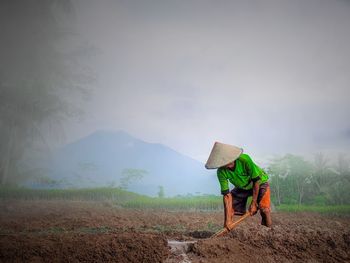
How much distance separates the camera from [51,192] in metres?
16.2

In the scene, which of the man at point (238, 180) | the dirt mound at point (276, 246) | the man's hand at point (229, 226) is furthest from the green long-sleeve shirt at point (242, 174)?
the dirt mound at point (276, 246)

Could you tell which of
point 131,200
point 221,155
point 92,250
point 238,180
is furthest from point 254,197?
point 131,200

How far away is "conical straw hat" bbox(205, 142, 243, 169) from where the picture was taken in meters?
3.66

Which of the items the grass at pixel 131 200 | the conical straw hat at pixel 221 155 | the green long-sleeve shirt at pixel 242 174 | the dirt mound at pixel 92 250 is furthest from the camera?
the grass at pixel 131 200

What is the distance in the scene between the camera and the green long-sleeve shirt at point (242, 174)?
385 cm

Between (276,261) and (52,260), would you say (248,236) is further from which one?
(52,260)

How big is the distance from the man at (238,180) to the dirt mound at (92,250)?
3.38 ft

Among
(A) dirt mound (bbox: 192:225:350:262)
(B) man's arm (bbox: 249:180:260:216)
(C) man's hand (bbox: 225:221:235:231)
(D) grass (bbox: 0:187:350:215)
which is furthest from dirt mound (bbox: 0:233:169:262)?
(D) grass (bbox: 0:187:350:215)

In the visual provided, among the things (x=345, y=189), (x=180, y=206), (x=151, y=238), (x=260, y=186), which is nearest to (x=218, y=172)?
(x=260, y=186)

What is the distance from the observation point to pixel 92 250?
11.2 feet

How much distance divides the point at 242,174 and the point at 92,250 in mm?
2028

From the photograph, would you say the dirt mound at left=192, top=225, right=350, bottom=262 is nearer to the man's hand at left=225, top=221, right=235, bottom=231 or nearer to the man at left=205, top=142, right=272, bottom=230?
the man's hand at left=225, top=221, right=235, bottom=231

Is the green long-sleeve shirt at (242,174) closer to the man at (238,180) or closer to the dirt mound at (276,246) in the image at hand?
the man at (238,180)

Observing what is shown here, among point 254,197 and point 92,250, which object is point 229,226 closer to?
point 254,197
